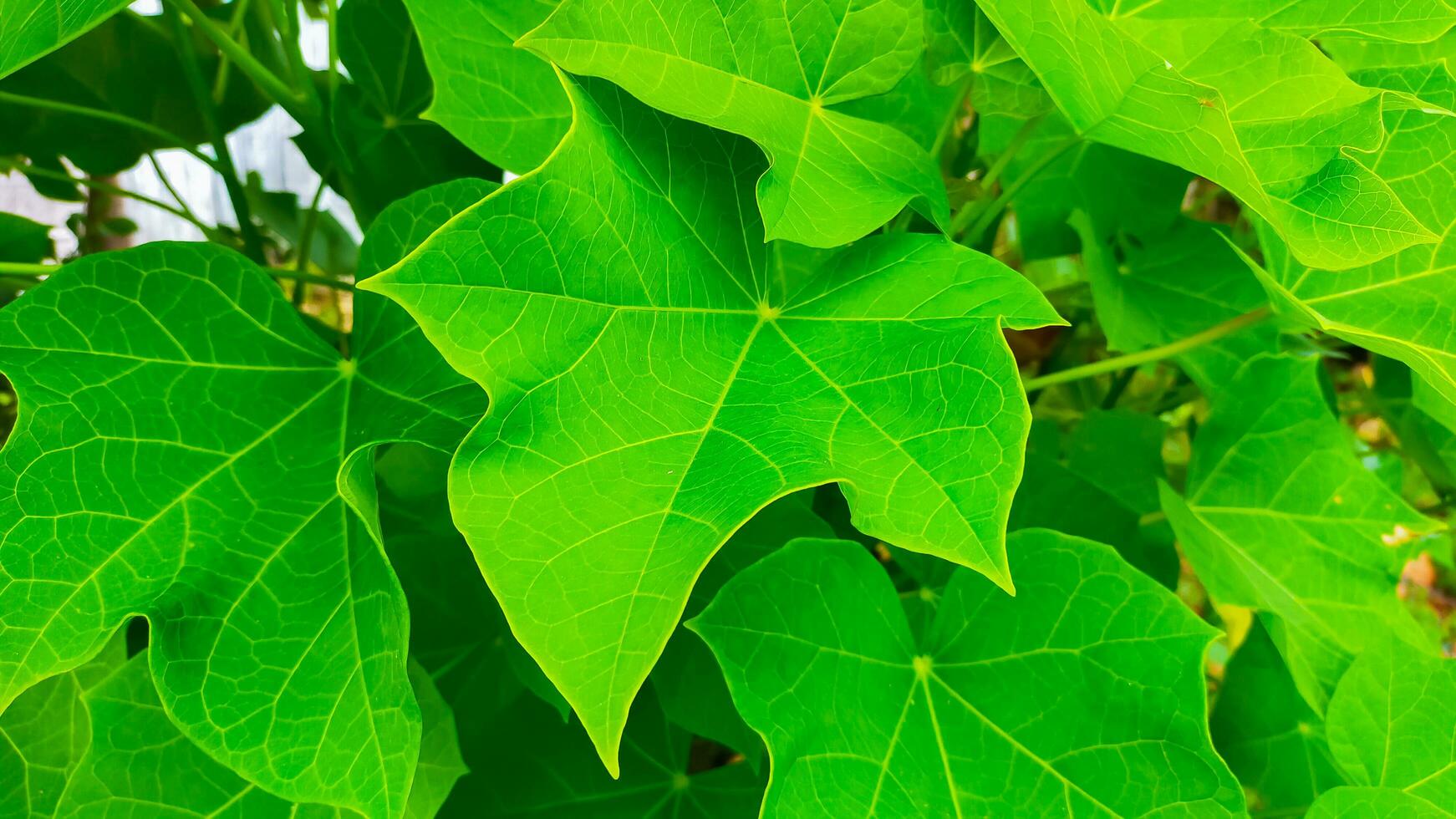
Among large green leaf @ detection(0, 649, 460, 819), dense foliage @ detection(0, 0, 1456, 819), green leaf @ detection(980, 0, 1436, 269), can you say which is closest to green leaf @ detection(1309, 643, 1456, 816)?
dense foliage @ detection(0, 0, 1456, 819)

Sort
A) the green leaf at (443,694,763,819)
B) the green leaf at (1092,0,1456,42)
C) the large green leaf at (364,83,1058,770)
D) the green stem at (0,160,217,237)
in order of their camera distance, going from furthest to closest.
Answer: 1. the green stem at (0,160,217,237)
2. the green leaf at (443,694,763,819)
3. the green leaf at (1092,0,1456,42)
4. the large green leaf at (364,83,1058,770)

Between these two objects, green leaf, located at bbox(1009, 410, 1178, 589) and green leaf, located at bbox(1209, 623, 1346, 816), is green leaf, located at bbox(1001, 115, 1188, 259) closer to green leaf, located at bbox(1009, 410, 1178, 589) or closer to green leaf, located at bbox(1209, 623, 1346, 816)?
green leaf, located at bbox(1009, 410, 1178, 589)

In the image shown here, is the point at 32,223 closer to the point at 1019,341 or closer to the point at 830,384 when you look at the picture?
the point at 830,384

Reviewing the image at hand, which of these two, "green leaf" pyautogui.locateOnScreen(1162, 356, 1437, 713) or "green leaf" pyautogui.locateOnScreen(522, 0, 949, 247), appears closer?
"green leaf" pyautogui.locateOnScreen(522, 0, 949, 247)

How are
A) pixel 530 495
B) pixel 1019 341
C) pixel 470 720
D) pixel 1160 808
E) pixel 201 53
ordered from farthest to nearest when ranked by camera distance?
pixel 1019 341
pixel 201 53
pixel 470 720
pixel 1160 808
pixel 530 495

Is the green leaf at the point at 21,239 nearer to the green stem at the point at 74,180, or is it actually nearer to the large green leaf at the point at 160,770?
the green stem at the point at 74,180

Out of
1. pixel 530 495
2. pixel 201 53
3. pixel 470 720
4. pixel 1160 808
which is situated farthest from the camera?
pixel 201 53

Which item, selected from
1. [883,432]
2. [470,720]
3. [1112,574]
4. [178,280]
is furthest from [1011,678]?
[178,280]
